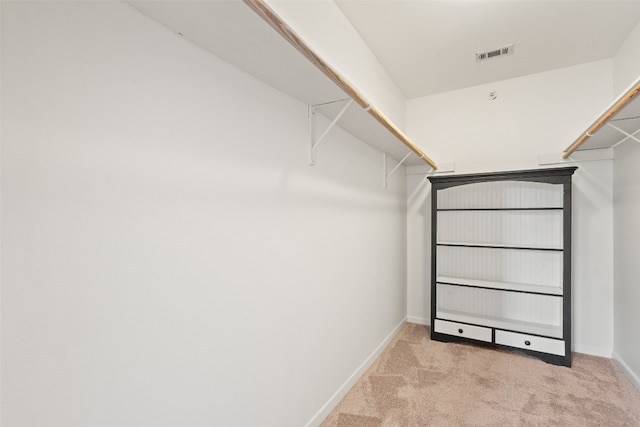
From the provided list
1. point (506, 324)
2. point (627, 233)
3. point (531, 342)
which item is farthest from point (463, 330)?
point (627, 233)

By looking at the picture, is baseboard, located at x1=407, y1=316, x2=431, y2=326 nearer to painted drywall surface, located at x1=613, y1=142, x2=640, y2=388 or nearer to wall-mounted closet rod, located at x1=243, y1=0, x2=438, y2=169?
painted drywall surface, located at x1=613, y1=142, x2=640, y2=388

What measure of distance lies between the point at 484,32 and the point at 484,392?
270cm

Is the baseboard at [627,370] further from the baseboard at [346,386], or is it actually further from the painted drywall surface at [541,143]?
the baseboard at [346,386]

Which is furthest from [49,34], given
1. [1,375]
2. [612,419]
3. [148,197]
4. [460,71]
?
[612,419]

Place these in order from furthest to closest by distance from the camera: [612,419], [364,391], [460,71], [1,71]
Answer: [460,71] < [364,391] < [612,419] < [1,71]

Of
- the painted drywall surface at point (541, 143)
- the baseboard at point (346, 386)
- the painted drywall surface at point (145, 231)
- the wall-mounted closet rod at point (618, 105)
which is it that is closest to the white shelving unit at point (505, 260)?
the painted drywall surface at point (541, 143)

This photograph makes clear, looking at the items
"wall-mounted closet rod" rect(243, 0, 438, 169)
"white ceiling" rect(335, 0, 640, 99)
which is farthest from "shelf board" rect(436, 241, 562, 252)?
"wall-mounted closet rod" rect(243, 0, 438, 169)

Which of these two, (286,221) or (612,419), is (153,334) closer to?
(286,221)

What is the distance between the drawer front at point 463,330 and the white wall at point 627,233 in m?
0.99

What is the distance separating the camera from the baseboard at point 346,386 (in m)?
1.84

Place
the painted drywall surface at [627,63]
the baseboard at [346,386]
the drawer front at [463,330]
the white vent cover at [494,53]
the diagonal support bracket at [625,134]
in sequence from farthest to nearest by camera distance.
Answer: the drawer front at [463,330] < the white vent cover at [494,53] < the painted drywall surface at [627,63] < the diagonal support bracket at [625,134] < the baseboard at [346,386]

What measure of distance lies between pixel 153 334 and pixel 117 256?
296 millimetres

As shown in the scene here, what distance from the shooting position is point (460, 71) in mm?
2867

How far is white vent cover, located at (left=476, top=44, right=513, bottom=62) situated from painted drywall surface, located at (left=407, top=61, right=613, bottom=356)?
0.58 metres
